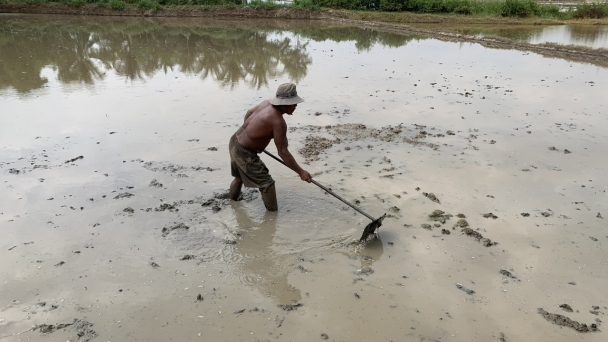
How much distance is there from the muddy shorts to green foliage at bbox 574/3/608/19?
24732 mm

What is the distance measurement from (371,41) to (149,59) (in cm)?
802

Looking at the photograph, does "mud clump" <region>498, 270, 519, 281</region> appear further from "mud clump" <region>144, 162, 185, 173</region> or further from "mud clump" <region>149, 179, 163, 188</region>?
"mud clump" <region>144, 162, 185, 173</region>

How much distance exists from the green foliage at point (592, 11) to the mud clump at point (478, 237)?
23.9 metres

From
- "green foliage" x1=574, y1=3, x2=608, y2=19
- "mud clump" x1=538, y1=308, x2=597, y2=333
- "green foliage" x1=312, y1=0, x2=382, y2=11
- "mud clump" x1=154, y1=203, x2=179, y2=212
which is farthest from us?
"green foliage" x1=312, y1=0, x2=382, y2=11

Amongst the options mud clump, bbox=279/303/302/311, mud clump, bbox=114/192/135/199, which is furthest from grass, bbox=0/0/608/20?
mud clump, bbox=279/303/302/311

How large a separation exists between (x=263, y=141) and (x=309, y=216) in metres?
0.85

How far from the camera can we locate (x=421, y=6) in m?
23.0

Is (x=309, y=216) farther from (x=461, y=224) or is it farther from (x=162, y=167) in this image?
(x=162, y=167)

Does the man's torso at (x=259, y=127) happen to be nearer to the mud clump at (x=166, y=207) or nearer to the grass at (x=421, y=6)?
the mud clump at (x=166, y=207)

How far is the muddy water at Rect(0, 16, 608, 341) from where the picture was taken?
267cm

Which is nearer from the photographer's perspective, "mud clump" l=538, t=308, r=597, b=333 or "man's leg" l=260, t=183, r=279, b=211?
"mud clump" l=538, t=308, r=597, b=333

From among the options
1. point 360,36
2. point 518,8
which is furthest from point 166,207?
point 518,8

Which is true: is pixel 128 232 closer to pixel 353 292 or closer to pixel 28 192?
pixel 28 192

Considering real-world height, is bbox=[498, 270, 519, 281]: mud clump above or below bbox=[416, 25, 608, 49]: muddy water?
below
